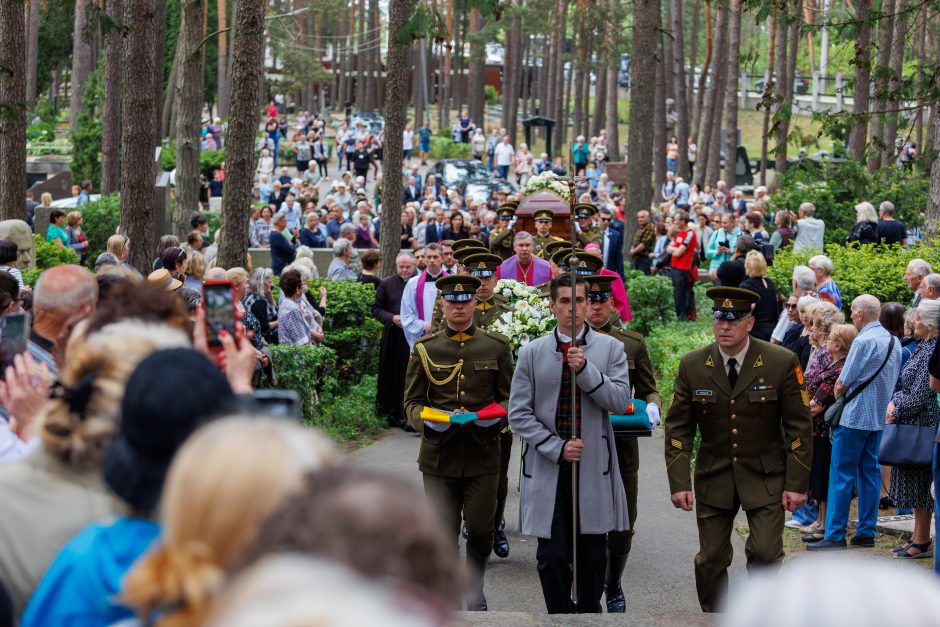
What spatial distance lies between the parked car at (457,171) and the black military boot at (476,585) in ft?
112

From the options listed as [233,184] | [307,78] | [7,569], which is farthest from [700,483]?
[307,78]

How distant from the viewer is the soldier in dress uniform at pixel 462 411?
7.97 m

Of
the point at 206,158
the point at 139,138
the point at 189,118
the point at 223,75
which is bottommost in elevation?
the point at 206,158

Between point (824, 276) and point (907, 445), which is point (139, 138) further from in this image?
point (907, 445)

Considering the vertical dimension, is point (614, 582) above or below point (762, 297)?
below

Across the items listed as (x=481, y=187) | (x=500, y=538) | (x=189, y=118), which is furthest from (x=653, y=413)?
(x=481, y=187)

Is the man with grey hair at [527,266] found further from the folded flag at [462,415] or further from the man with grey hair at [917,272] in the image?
the folded flag at [462,415]

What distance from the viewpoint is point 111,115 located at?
27.0 meters

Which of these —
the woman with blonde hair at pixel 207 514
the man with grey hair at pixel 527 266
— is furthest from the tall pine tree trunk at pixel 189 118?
the woman with blonde hair at pixel 207 514

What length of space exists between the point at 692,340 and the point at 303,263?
476cm

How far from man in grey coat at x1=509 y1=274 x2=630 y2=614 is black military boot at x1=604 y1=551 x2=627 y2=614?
2.50ft

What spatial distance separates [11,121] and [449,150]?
44.8 m

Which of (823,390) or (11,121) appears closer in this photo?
(823,390)

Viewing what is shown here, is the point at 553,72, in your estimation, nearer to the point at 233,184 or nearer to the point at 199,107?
the point at 199,107
